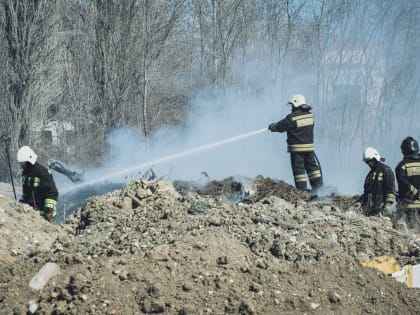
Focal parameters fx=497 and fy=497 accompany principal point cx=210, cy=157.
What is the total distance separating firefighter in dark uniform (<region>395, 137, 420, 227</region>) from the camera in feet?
23.2

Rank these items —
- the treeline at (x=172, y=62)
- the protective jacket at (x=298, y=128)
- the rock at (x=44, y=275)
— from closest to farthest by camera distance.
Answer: the rock at (x=44, y=275), the protective jacket at (x=298, y=128), the treeline at (x=172, y=62)

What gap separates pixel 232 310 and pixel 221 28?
17.9 meters

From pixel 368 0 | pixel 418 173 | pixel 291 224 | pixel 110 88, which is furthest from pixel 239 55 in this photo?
pixel 291 224

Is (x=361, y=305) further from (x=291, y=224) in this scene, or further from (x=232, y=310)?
(x=291, y=224)

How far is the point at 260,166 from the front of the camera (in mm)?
15367

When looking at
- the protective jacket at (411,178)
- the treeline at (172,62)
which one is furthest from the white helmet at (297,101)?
the treeline at (172,62)

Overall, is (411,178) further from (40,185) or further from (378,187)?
(40,185)

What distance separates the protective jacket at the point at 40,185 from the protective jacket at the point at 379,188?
4407 millimetres

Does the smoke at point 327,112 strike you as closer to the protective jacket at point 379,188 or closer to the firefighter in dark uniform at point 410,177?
the protective jacket at point 379,188

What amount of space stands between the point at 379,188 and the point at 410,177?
48 centimetres

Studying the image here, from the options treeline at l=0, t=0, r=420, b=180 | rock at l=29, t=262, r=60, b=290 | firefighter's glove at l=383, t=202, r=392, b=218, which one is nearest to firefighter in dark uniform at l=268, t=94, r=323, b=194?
firefighter's glove at l=383, t=202, r=392, b=218

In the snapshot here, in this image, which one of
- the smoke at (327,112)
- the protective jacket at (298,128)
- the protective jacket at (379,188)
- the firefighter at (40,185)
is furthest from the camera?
the smoke at (327,112)

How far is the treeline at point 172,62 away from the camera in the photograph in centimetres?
1269

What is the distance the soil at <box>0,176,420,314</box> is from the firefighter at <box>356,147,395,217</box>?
1.02 m
